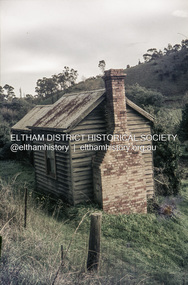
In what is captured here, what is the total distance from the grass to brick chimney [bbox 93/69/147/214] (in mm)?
589

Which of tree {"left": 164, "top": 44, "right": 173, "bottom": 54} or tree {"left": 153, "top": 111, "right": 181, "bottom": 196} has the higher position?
tree {"left": 164, "top": 44, "right": 173, "bottom": 54}

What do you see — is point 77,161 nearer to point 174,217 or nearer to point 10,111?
point 174,217

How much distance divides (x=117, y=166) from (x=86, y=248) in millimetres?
4792

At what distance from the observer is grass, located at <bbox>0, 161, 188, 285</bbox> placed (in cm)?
530

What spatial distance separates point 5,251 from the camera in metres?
5.75

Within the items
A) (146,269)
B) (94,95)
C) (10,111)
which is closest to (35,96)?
(10,111)

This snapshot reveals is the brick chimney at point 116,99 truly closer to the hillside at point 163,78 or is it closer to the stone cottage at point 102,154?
the stone cottage at point 102,154

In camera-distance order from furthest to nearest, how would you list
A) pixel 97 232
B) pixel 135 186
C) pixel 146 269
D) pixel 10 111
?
pixel 10 111, pixel 135 186, pixel 146 269, pixel 97 232

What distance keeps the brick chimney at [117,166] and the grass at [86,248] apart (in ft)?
1.93

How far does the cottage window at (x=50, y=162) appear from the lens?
480 inches

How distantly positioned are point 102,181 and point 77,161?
133cm

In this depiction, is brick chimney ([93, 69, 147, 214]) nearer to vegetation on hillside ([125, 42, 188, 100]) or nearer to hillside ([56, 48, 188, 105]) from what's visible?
vegetation on hillside ([125, 42, 188, 100])

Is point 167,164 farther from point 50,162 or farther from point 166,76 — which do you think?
point 166,76

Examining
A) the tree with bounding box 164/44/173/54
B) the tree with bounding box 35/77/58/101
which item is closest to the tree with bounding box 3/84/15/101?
the tree with bounding box 35/77/58/101
